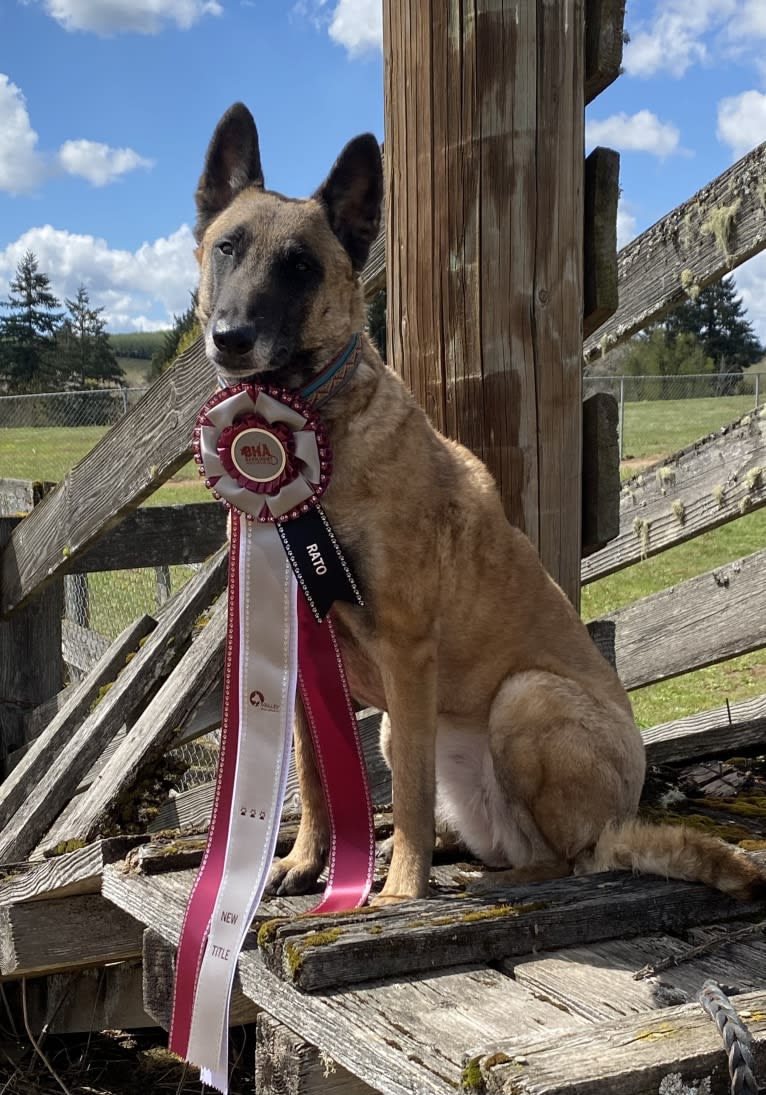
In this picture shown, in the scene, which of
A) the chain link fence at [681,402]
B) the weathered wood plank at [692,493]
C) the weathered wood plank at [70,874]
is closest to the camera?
the weathered wood plank at [70,874]

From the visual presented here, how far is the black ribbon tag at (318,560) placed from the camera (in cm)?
275

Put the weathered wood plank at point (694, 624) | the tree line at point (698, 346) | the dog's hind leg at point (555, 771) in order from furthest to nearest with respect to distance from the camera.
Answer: the tree line at point (698, 346) < the weathered wood plank at point (694, 624) < the dog's hind leg at point (555, 771)

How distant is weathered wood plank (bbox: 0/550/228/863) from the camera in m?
3.63

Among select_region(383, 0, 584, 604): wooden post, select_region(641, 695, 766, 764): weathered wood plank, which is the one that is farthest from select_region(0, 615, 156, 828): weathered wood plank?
select_region(641, 695, 766, 764): weathered wood plank

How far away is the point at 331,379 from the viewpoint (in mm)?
2865

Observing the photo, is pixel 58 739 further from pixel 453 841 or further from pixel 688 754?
pixel 688 754

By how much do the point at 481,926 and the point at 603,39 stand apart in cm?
248

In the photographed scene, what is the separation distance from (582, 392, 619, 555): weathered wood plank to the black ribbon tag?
94 centimetres

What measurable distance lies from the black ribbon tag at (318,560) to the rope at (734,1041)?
A: 52.1 inches

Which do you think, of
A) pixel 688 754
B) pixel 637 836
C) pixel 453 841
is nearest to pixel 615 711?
pixel 637 836

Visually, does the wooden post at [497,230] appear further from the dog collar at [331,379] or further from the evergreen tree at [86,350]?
the evergreen tree at [86,350]

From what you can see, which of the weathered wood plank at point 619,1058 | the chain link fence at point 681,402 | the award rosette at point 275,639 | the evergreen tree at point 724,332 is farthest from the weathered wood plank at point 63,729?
the evergreen tree at point 724,332

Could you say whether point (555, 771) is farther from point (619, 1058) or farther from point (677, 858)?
point (619, 1058)

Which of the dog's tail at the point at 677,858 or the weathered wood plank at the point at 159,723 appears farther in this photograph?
the weathered wood plank at the point at 159,723
